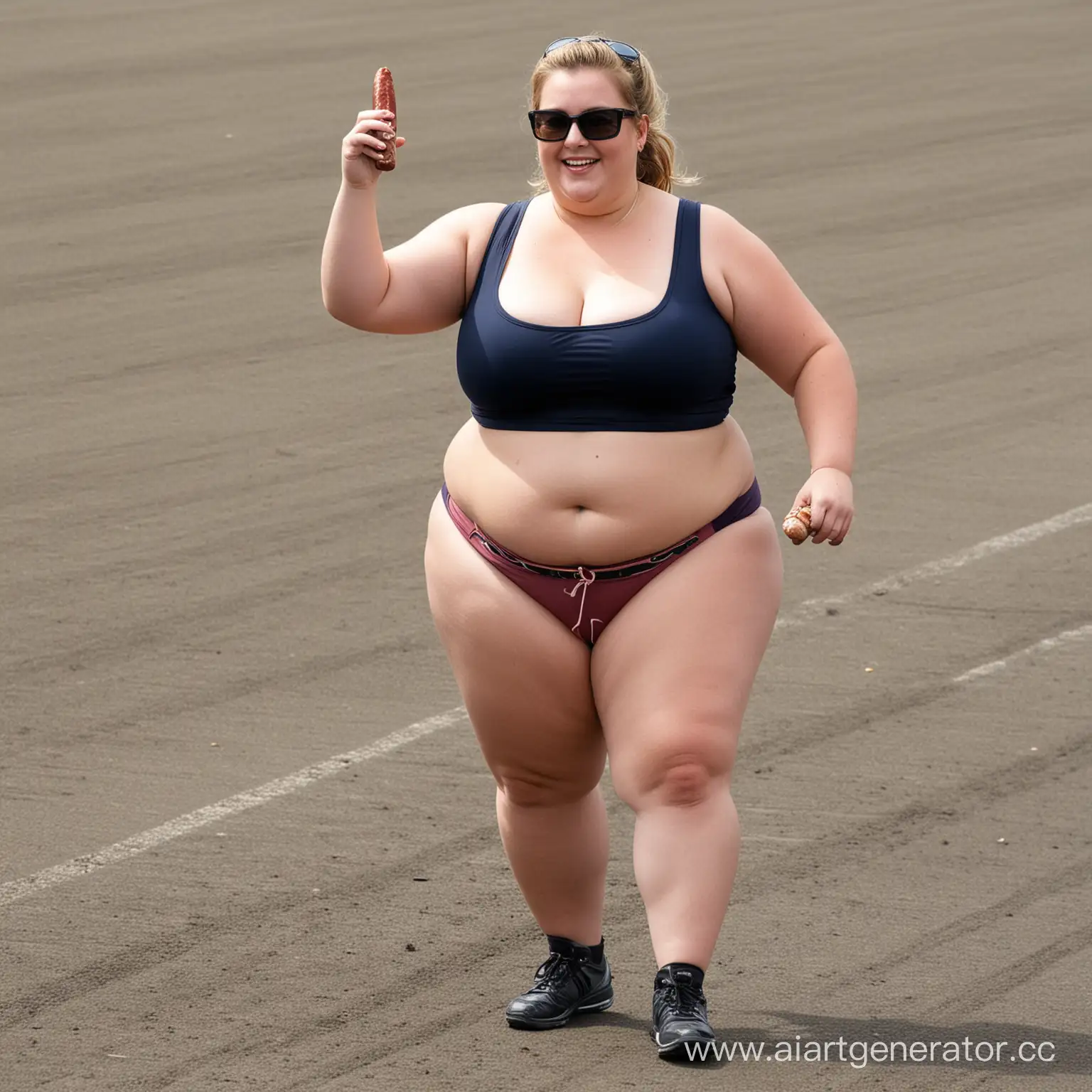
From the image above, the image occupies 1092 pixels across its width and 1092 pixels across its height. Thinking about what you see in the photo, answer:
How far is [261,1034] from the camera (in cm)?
505

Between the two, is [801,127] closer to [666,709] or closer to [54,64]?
[54,64]

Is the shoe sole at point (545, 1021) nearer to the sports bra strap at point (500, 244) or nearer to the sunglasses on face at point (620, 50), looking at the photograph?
the sports bra strap at point (500, 244)

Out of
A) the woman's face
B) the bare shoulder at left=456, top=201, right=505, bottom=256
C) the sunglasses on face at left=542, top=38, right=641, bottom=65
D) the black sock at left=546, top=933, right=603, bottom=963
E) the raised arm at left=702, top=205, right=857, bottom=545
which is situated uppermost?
the sunglasses on face at left=542, top=38, right=641, bottom=65

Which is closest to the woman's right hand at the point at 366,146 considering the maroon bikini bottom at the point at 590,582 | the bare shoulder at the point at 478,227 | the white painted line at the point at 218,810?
the bare shoulder at the point at 478,227

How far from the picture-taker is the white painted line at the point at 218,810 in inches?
236

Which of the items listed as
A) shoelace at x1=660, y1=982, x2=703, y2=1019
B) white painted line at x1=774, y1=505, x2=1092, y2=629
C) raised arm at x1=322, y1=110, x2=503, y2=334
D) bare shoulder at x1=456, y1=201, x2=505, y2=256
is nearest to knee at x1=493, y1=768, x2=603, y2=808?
shoelace at x1=660, y1=982, x2=703, y2=1019

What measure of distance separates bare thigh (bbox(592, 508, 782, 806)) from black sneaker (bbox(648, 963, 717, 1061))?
0.41 m

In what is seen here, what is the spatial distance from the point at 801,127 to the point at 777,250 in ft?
14.7

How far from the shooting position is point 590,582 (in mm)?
4758

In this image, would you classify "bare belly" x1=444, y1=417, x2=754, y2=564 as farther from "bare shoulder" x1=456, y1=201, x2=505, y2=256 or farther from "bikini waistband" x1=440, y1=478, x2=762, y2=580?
"bare shoulder" x1=456, y1=201, x2=505, y2=256

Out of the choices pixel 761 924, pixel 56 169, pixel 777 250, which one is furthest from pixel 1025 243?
pixel 761 924

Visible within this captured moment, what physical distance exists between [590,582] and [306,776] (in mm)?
2286

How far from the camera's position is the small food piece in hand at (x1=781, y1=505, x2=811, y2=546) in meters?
4.52

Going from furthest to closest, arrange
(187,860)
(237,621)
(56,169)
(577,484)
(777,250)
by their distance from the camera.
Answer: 1. (56,169)
2. (777,250)
3. (237,621)
4. (187,860)
5. (577,484)
